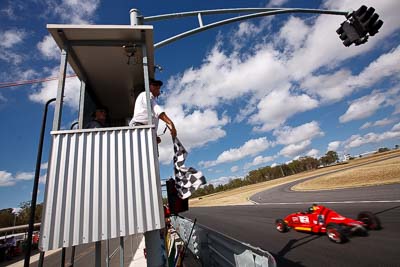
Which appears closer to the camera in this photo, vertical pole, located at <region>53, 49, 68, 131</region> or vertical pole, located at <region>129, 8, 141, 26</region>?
vertical pole, located at <region>53, 49, 68, 131</region>

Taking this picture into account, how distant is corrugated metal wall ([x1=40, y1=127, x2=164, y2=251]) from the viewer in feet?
8.59

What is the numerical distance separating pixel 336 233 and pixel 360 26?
6.64 meters

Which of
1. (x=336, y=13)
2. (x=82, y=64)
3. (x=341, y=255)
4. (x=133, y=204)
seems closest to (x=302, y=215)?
(x=341, y=255)

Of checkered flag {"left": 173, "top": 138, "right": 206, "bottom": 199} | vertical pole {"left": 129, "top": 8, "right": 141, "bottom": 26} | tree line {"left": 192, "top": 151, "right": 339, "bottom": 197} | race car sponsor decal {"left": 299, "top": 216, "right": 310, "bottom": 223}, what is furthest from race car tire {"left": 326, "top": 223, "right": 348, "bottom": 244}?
tree line {"left": 192, "top": 151, "right": 339, "bottom": 197}

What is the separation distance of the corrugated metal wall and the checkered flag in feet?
1.44

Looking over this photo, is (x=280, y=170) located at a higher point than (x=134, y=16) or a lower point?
higher

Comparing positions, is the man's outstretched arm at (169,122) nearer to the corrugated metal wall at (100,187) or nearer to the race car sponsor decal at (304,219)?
the corrugated metal wall at (100,187)

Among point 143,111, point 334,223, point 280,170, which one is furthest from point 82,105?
point 280,170

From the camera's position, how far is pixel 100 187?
2.77m

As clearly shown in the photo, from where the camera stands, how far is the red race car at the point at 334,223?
8141mm

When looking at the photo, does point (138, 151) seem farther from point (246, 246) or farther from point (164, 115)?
point (246, 246)

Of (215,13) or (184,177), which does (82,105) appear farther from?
(215,13)

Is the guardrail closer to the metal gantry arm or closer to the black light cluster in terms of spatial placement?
the metal gantry arm

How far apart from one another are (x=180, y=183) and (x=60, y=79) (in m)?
2.16
